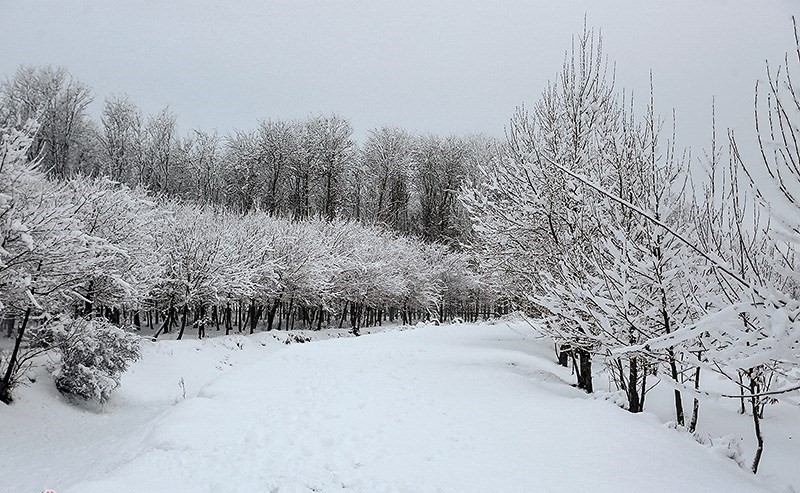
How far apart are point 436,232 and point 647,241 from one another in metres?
48.2

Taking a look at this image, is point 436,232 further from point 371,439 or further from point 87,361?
point 371,439

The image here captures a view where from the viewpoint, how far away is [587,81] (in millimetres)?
12672

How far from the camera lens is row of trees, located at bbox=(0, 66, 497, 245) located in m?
37.1

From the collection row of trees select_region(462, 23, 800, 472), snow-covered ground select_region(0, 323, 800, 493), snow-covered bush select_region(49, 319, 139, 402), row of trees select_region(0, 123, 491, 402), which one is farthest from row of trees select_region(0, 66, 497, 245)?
snow-covered ground select_region(0, 323, 800, 493)

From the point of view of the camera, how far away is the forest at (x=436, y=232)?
388 cm

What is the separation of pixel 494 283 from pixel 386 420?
411 inches

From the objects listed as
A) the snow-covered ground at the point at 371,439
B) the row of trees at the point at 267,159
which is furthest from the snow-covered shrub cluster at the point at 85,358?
the row of trees at the point at 267,159

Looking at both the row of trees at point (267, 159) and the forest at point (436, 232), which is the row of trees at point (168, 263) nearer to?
the forest at point (436, 232)

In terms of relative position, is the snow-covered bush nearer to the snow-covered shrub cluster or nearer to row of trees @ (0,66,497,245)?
the snow-covered shrub cluster

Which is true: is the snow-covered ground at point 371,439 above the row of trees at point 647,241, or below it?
below

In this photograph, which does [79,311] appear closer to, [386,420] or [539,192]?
[386,420]

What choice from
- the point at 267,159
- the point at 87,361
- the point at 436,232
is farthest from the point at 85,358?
the point at 436,232

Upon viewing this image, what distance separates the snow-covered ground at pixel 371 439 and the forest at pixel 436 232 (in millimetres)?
1010

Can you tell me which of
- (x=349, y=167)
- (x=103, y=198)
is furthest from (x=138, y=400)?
(x=349, y=167)
